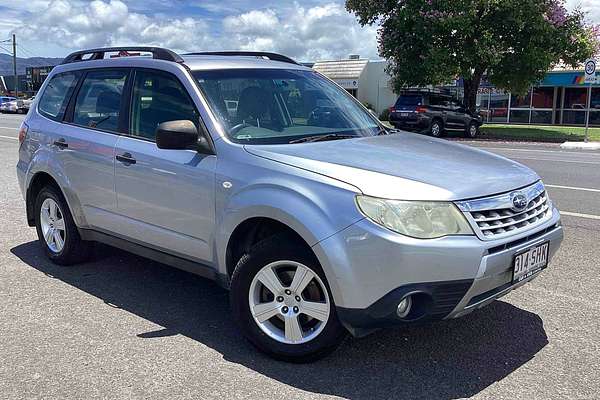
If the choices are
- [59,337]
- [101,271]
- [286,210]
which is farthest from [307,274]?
[101,271]

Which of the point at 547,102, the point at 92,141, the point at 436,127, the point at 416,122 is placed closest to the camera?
the point at 92,141

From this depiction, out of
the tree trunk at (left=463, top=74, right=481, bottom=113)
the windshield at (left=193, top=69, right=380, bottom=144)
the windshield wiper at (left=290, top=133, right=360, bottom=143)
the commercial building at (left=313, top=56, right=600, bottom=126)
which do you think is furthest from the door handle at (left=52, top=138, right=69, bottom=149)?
the commercial building at (left=313, top=56, right=600, bottom=126)

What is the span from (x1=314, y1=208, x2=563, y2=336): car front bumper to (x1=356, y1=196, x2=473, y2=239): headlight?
0.04 m

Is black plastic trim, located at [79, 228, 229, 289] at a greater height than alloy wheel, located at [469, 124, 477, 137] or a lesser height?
lesser

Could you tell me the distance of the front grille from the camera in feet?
10.7

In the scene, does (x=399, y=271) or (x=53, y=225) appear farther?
(x=53, y=225)

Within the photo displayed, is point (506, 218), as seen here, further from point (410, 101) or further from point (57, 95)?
point (410, 101)

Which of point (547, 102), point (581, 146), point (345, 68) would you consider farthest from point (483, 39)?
point (345, 68)

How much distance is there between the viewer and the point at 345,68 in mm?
44188

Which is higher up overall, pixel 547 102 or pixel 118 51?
pixel 547 102

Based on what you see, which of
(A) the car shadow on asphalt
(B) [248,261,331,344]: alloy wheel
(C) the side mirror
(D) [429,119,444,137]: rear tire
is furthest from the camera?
(D) [429,119,444,137]: rear tire

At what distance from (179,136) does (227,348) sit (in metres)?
1.36

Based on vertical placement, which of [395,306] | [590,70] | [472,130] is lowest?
[395,306]

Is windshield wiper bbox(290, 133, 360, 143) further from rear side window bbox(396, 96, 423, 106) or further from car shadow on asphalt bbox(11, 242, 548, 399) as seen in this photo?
rear side window bbox(396, 96, 423, 106)
